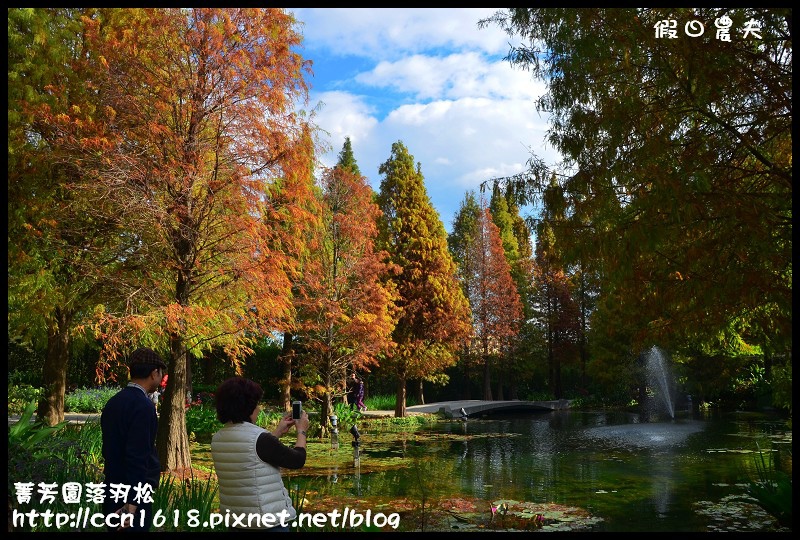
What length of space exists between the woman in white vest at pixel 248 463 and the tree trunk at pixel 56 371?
10693 millimetres

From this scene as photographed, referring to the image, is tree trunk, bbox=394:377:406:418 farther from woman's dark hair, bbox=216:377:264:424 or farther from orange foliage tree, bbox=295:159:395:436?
woman's dark hair, bbox=216:377:264:424

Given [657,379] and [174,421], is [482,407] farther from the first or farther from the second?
[174,421]

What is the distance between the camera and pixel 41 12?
38.9 feet

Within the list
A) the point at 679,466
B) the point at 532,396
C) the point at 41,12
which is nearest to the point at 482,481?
the point at 679,466

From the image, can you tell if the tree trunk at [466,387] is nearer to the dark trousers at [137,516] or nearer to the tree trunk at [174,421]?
the tree trunk at [174,421]

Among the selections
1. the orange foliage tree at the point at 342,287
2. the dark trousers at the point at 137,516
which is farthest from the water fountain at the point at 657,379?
the dark trousers at the point at 137,516

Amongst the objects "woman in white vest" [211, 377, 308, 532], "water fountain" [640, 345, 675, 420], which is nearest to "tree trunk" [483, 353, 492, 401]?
"water fountain" [640, 345, 675, 420]

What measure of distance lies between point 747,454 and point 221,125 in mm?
11798

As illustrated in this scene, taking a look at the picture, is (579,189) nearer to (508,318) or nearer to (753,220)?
(753,220)

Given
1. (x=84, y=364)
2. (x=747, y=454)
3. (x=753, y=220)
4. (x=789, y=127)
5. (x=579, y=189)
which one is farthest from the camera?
(x=84, y=364)

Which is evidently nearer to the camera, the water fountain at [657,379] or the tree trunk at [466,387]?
the water fountain at [657,379]

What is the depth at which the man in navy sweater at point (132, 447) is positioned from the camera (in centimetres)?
387

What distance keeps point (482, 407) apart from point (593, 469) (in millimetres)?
14659

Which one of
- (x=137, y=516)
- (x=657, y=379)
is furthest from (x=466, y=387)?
(x=137, y=516)
